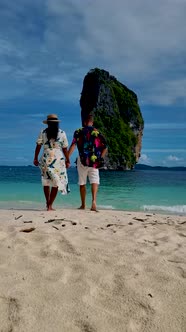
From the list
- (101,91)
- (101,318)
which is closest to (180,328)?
(101,318)

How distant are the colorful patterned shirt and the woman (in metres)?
0.41

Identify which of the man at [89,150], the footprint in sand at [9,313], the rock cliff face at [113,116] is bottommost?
the footprint in sand at [9,313]

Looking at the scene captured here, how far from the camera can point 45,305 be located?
7.77 ft

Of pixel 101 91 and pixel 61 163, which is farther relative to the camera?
pixel 101 91

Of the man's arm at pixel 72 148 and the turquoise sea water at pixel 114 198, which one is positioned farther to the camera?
the turquoise sea water at pixel 114 198

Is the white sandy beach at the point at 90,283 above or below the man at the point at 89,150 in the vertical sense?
below

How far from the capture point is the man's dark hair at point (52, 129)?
7.04 m

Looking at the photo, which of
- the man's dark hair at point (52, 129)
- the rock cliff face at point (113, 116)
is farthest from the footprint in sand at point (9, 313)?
the rock cliff face at point (113, 116)

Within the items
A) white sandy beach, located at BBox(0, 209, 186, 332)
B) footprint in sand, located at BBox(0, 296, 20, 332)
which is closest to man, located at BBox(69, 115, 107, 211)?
white sandy beach, located at BBox(0, 209, 186, 332)

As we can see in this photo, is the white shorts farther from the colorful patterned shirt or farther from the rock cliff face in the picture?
Result: the rock cliff face

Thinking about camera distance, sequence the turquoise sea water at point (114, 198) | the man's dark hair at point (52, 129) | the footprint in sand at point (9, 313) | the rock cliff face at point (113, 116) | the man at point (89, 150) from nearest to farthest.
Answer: the footprint in sand at point (9, 313)
the man's dark hair at point (52, 129)
the man at point (89, 150)
the turquoise sea water at point (114, 198)
the rock cliff face at point (113, 116)

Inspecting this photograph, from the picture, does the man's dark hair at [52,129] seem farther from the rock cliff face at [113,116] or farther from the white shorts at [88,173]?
the rock cliff face at [113,116]

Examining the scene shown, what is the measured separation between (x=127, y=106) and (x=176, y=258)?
99.1m

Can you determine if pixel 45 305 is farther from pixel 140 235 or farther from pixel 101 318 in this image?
pixel 140 235
